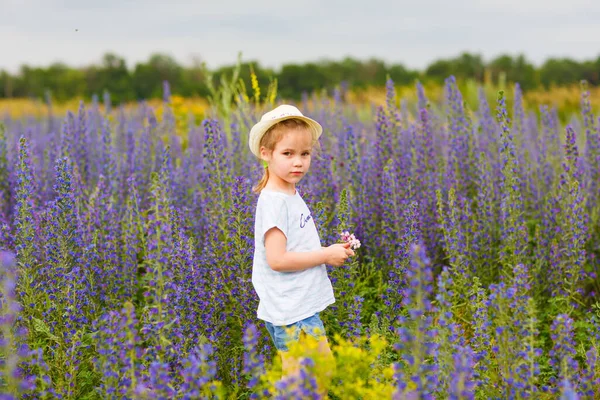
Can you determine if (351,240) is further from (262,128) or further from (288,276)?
(262,128)

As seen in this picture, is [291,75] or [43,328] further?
[291,75]

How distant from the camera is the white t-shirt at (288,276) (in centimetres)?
314

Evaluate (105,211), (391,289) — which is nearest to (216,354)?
(391,289)

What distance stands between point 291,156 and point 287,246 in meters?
0.47

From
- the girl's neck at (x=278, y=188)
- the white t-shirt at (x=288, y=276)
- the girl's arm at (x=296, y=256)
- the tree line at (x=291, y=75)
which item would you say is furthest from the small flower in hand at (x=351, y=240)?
the tree line at (x=291, y=75)

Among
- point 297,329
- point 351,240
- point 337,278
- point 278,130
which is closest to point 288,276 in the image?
point 297,329

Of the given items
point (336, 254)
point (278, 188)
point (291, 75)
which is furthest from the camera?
point (291, 75)

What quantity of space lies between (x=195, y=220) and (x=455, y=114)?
2825mm

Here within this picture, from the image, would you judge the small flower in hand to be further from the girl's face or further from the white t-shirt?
the girl's face

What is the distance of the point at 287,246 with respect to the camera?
3211mm

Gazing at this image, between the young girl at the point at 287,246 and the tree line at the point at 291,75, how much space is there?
1965 centimetres

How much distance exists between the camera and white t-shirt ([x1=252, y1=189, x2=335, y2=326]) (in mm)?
3145

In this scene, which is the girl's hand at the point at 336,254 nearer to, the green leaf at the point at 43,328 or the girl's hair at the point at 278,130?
the girl's hair at the point at 278,130

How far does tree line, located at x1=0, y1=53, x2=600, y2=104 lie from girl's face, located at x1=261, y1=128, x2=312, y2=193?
19674mm
